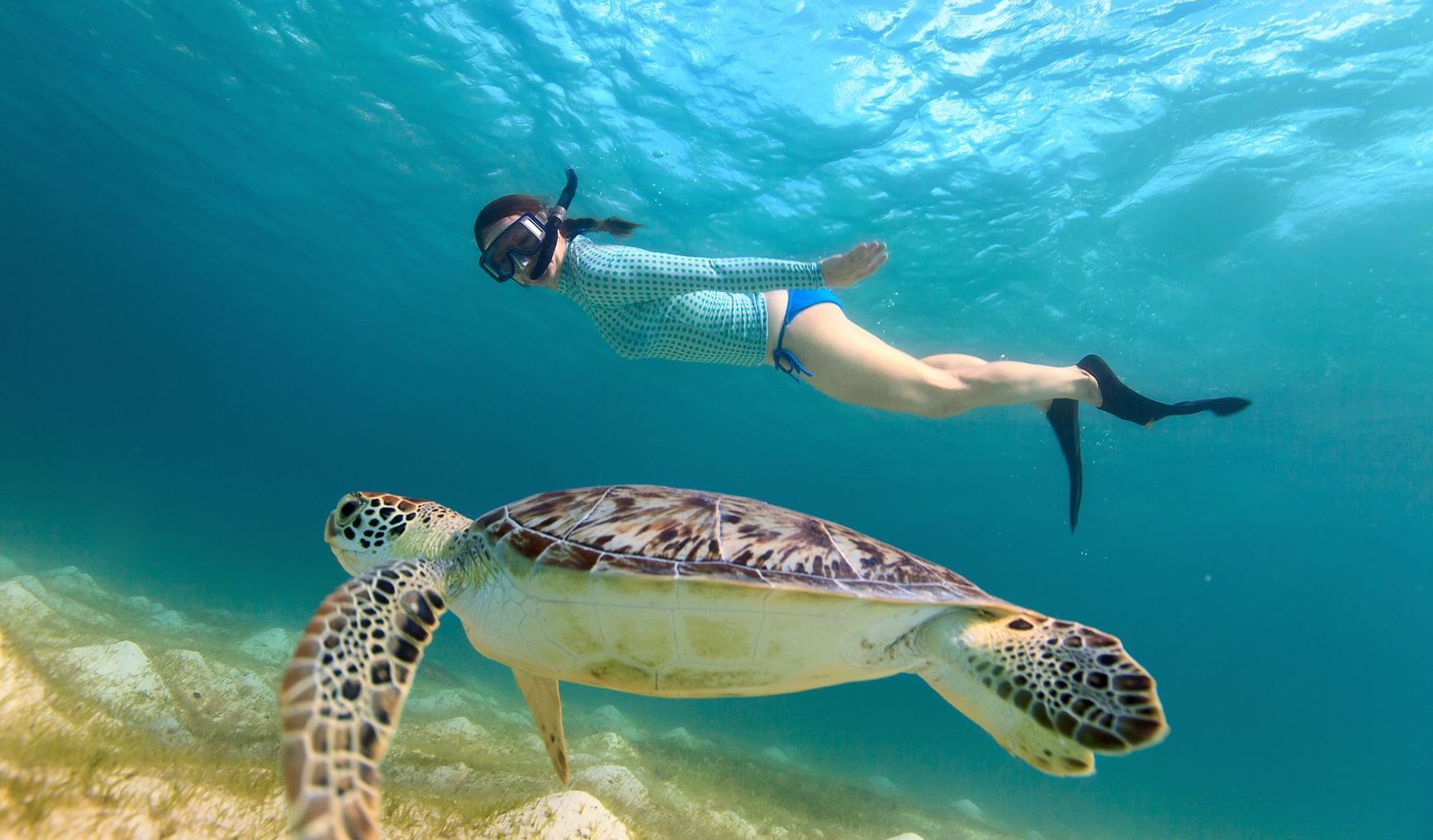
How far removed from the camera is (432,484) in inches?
2901

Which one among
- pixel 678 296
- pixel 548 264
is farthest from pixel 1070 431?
pixel 548 264

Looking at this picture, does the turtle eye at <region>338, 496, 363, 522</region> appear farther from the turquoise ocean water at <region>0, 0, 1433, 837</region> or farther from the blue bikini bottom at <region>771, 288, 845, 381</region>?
the turquoise ocean water at <region>0, 0, 1433, 837</region>

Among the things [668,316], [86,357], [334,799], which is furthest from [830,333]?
[86,357]

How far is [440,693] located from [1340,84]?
16.0 m

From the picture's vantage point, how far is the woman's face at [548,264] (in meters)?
4.02

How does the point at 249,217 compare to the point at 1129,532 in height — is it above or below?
below

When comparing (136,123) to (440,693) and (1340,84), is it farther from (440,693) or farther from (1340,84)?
(1340,84)

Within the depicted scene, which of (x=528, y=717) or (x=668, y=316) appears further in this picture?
(x=528, y=717)

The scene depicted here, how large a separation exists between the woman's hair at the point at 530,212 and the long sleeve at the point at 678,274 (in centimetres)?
30

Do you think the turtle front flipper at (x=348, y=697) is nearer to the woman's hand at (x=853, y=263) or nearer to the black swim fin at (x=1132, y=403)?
the woman's hand at (x=853, y=263)

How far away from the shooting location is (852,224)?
41.9 ft

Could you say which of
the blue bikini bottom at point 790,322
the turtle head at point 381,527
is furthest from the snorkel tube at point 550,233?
the turtle head at point 381,527

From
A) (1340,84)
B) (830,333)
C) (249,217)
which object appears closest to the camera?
(830,333)

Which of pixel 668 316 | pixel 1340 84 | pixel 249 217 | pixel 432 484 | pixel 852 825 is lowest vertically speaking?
pixel 432 484
